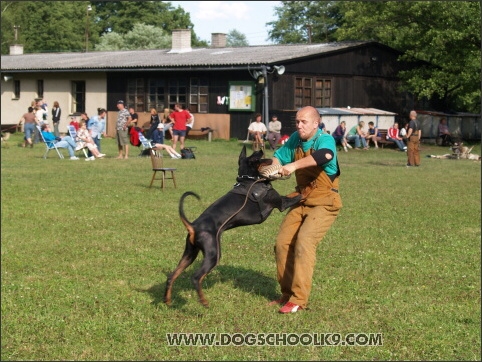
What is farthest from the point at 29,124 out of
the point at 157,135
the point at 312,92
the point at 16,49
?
the point at 16,49

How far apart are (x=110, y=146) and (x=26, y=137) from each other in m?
3.76

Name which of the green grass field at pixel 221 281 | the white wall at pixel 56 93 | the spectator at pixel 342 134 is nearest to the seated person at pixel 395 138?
the spectator at pixel 342 134

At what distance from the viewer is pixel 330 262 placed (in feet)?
32.2

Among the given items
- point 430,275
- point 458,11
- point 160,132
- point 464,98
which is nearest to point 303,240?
point 430,275

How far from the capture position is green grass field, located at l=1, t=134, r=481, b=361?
6.51 m

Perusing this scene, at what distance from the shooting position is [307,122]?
728cm

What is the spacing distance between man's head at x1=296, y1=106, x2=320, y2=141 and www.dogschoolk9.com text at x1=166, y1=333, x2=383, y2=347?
72.4 inches

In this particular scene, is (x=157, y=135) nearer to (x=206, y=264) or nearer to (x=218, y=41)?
(x=206, y=264)

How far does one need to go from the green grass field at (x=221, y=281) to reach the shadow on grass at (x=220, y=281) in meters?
0.02

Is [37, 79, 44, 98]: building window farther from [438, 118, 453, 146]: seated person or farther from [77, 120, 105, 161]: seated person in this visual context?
[438, 118, 453, 146]: seated person

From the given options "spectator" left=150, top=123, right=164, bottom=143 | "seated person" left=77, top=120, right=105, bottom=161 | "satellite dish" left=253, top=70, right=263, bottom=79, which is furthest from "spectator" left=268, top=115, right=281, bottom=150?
"seated person" left=77, top=120, right=105, bottom=161

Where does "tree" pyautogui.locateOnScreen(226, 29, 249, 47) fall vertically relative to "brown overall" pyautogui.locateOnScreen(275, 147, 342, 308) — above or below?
above

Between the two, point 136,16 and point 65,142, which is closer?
point 65,142

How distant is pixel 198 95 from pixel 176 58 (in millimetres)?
2963
